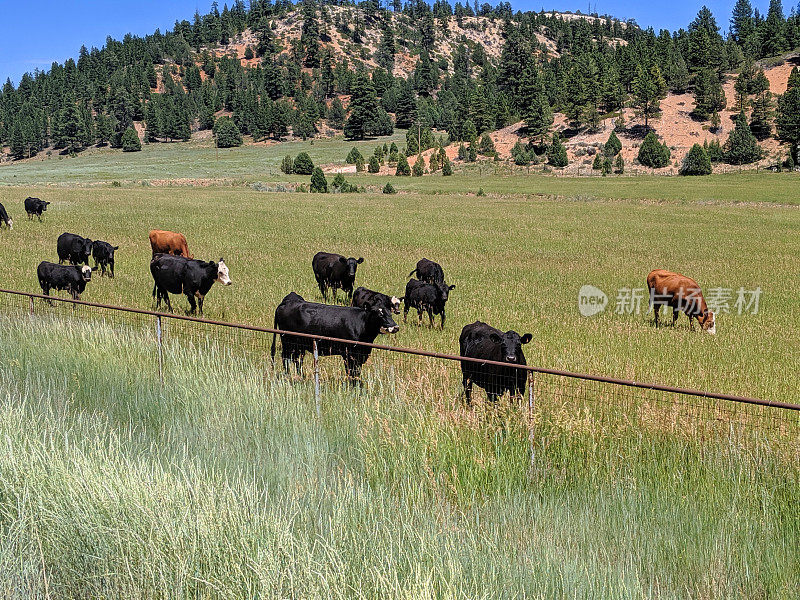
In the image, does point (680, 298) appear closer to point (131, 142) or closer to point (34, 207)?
point (34, 207)

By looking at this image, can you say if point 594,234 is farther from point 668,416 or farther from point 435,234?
point 668,416

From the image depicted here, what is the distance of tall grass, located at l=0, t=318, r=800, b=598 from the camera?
13.4 feet

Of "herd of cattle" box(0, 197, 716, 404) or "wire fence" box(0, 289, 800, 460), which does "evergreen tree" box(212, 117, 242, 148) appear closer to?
"herd of cattle" box(0, 197, 716, 404)

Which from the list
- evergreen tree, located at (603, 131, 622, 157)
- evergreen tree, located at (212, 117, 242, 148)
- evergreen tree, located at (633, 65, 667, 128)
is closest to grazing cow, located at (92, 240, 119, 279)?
evergreen tree, located at (603, 131, 622, 157)

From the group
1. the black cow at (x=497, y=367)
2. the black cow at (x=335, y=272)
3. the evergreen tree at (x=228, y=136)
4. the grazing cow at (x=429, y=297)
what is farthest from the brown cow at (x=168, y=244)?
the evergreen tree at (x=228, y=136)

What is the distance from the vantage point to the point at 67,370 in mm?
8781

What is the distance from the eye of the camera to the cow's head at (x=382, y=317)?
10422mm

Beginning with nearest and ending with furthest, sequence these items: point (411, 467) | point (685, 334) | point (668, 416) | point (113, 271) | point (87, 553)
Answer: point (87, 553) < point (411, 467) < point (668, 416) < point (685, 334) < point (113, 271)

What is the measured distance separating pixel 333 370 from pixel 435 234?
23.8 m

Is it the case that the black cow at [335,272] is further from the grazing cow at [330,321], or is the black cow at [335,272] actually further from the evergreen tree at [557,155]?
the evergreen tree at [557,155]

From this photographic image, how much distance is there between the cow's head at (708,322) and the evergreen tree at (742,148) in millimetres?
79603

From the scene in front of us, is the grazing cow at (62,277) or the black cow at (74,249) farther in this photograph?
the black cow at (74,249)

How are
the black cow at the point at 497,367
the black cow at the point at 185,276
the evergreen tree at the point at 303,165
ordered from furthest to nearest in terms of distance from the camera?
the evergreen tree at the point at 303,165 < the black cow at the point at 185,276 < the black cow at the point at 497,367

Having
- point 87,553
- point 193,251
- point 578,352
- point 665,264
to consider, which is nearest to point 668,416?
point 578,352
